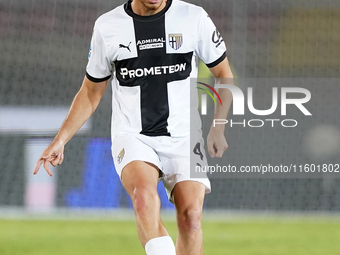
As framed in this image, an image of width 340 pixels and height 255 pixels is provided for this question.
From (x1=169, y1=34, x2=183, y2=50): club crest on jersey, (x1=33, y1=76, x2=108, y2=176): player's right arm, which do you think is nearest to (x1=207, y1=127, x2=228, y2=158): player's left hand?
(x1=169, y1=34, x2=183, y2=50): club crest on jersey

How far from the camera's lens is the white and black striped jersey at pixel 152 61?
10.3 feet

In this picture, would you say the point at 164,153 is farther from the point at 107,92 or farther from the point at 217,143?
the point at 107,92

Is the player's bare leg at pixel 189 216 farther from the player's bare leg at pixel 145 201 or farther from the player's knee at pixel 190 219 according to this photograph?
the player's bare leg at pixel 145 201

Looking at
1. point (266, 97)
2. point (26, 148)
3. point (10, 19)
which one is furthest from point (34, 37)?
point (266, 97)

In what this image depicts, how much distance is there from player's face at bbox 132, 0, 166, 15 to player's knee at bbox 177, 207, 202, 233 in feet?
3.99

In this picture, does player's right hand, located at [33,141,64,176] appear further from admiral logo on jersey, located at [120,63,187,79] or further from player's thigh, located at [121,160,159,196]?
admiral logo on jersey, located at [120,63,187,79]

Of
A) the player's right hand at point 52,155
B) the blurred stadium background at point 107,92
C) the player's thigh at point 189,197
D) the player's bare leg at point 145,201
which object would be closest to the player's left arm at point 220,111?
the player's thigh at point 189,197

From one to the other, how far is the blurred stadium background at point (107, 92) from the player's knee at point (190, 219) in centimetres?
481

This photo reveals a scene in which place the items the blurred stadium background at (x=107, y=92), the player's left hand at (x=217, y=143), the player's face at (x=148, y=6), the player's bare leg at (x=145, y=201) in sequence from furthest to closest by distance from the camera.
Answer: the blurred stadium background at (x=107, y=92), the player's left hand at (x=217, y=143), the player's face at (x=148, y=6), the player's bare leg at (x=145, y=201)

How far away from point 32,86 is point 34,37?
2.50ft

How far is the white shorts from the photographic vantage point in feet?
9.94

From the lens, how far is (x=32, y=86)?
7961 millimetres

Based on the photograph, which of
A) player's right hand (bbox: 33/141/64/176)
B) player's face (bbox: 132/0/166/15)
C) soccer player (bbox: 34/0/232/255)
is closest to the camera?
player's right hand (bbox: 33/141/64/176)

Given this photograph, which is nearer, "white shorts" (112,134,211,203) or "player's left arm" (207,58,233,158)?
"white shorts" (112,134,211,203)
